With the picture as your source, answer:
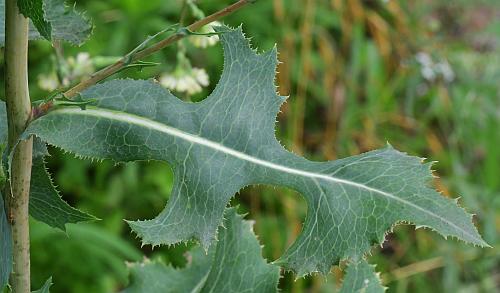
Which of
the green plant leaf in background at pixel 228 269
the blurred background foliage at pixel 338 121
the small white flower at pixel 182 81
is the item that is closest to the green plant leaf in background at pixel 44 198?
the green plant leaf in background at pixel 228 269

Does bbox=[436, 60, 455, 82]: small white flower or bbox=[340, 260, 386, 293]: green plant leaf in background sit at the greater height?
bbox=[436, 60, 455, 82]: small white flower

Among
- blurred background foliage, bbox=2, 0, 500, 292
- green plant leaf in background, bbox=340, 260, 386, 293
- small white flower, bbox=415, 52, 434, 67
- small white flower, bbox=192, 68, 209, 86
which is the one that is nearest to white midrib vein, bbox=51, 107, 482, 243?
green plant leaf in background, bbox=340, 260, 386, 293

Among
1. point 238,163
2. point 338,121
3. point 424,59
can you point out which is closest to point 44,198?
point 238,163

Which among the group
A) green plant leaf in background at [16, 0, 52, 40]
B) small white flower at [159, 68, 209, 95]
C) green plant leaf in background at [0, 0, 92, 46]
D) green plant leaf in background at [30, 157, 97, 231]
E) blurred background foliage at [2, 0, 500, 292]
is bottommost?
green plant leaf in background at [30, 157, 97, 231]

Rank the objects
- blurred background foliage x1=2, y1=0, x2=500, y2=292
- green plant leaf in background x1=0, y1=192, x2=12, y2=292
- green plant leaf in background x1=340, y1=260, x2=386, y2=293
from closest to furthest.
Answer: green plant leaf in background x1=0, y1=192, x2=12, y2=292 → green plant leaf in background x1=340, y1=260, x2=386, y2=293 → blurred background foliage x1=2, y1=0, x2=500, y2=292

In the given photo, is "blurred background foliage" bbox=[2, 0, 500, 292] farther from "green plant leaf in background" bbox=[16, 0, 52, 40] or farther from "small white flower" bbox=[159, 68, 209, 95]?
"green plant leaf in background" bbox=[16, 0, 52, 40]

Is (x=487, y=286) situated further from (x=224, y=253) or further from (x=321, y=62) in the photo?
(x=224, y=253)
